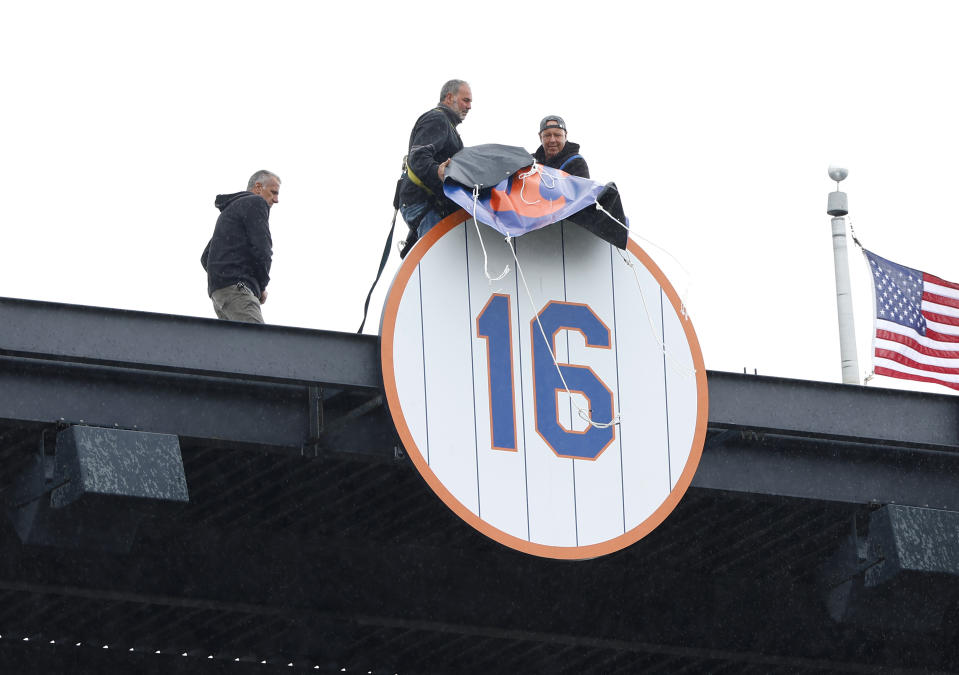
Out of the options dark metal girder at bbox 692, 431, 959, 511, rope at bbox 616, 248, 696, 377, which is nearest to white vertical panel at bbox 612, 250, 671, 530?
rope at bbox 616, 248, 696, 377

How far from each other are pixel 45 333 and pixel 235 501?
2.88 m

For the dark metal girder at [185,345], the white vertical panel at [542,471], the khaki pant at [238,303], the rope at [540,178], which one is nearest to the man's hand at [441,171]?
the rope at [540,178]

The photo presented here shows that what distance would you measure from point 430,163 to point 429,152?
0.36 feet

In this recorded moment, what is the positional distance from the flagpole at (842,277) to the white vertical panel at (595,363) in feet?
32.3

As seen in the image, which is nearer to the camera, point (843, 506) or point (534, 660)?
point (843, 506)

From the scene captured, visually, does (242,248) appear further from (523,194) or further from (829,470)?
(829,470)

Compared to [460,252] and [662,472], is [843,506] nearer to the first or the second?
[662,472]

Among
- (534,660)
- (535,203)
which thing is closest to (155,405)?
(535,203)

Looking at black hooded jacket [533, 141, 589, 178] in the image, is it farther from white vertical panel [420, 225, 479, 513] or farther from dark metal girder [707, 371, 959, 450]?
dark metal girder [707, 371, 959, 450]

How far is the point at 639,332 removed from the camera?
599 inches

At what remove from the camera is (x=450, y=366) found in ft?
47.2

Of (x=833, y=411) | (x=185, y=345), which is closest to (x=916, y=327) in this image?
(x=833, y=411)

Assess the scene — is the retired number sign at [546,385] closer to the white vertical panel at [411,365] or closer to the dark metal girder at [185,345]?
the white vertical panel at [411,365]

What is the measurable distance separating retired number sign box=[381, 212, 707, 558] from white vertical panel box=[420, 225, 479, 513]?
1 cm
